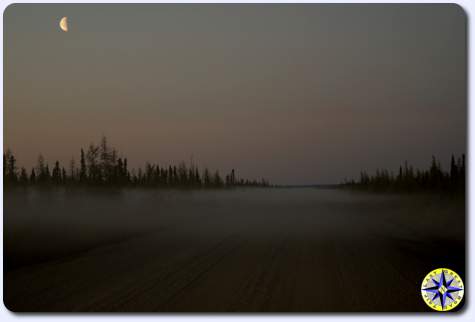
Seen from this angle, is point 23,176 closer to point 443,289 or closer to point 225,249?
point 225,249

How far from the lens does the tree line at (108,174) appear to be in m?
6.80

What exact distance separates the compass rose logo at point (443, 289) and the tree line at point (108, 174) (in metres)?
3.03

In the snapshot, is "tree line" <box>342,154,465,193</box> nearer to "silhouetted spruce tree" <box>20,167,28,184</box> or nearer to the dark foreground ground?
the dark foreground ground

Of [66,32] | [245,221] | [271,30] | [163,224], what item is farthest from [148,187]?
[271,30]

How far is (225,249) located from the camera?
22.3 feet

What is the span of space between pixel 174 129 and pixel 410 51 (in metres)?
3.77

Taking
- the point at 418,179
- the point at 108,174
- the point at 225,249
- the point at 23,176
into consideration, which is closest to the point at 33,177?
the point at 23,176

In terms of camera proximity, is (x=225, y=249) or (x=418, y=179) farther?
(x=418, y=179)

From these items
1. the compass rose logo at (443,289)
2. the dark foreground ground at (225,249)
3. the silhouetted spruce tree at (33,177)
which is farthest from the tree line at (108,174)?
the compass rose logo at (443,289)

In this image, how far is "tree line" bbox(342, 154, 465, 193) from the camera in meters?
6.71

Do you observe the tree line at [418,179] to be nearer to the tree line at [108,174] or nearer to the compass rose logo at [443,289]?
the compass rose logo at [443,289]

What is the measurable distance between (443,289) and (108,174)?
5239 mm

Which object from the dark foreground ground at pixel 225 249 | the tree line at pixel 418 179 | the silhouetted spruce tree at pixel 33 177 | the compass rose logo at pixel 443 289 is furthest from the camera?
the silhouetted spruce tree at pixel 33 177

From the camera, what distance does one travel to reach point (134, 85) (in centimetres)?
716
